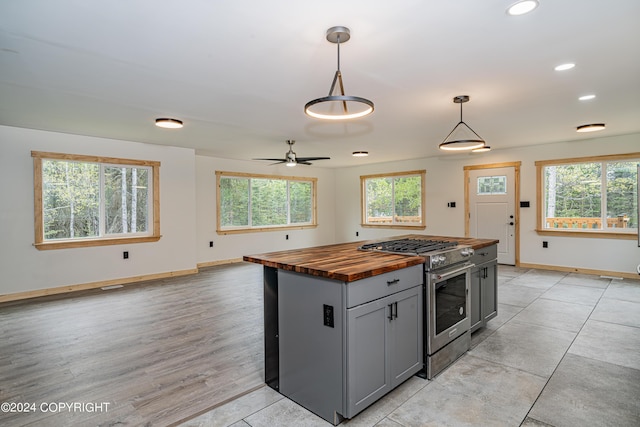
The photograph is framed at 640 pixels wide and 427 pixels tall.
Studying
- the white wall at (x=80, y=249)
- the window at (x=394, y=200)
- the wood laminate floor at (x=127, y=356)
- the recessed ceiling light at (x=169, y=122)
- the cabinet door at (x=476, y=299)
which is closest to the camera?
the wood laminate floor at (x=127, y=356)

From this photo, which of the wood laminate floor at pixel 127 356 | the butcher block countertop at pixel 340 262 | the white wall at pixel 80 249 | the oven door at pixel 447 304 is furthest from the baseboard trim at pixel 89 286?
the oven door at pixel 447 304

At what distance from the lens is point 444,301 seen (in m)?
2.64

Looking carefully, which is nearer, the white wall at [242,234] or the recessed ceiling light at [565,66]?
the recessed ceiling light at [565,66]

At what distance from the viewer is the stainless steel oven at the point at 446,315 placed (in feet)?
8.18

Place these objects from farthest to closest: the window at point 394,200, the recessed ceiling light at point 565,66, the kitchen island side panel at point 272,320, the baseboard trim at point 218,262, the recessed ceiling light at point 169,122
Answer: the window at point 394,200, the baseboard trim at point 218,262, the recessed ceiling light at point 169,122, the recessed ceiling light at point 565,66, the kitchen island side panel at point 272,320

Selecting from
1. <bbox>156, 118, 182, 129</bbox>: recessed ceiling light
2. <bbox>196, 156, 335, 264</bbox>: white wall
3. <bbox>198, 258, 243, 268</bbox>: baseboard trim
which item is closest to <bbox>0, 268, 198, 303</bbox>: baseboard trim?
<bbox>198, 258, 243, 268</bbox>: baseboard trim

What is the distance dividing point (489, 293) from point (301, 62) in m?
2.90

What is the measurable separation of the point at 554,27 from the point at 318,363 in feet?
8.61

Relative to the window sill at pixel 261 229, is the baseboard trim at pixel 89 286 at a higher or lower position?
lower

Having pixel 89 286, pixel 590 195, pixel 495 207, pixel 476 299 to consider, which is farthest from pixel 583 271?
pixel 89 286

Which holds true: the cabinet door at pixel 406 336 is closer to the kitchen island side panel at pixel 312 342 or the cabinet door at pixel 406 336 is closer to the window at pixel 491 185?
the kitchen island side panel at pixel 312 342

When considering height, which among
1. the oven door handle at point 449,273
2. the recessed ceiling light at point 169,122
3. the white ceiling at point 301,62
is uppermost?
the white ceiling at point 301,62

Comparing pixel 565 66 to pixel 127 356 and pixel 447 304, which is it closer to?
pixel 447 304

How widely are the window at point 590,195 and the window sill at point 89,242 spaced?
24.1 feet
